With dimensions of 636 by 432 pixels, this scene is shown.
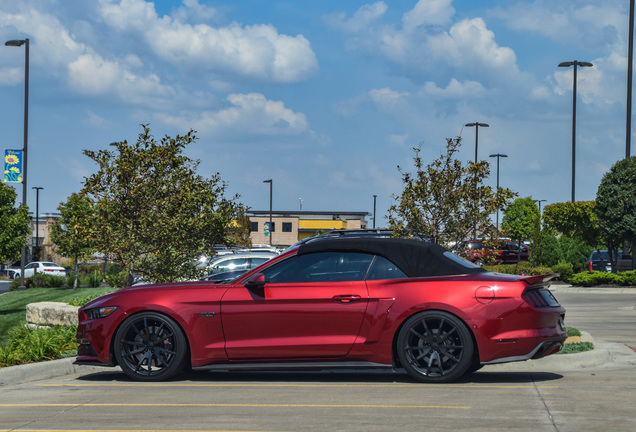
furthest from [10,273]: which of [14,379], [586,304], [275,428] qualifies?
[275,428]

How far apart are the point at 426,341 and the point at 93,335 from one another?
352 centimetres

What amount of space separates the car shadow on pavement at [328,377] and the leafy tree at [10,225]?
646 inches

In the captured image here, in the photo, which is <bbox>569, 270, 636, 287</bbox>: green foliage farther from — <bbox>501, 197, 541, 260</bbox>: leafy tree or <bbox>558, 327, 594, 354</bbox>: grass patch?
<bbox>501, 197, 541, 260</bbox>: leafy tree

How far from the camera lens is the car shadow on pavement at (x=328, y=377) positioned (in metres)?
8.74

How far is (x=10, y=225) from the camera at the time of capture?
24984 millimetres

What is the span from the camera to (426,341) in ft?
27.2

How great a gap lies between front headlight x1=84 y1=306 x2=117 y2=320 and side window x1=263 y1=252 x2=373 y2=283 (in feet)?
5.56

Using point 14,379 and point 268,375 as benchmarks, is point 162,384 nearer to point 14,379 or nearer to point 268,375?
point 268,375

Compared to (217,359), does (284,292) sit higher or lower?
higher

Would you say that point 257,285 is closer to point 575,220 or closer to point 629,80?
point 629,80

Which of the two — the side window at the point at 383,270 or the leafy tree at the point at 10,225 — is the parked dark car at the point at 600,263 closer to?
the leafy tree at the point at 10,225

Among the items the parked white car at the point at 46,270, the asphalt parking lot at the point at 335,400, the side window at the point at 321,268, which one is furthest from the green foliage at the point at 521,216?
the side window at the point at 321,268

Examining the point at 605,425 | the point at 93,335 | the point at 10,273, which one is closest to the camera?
the point at 605,425

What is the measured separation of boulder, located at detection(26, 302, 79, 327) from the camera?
12877 millimetres
